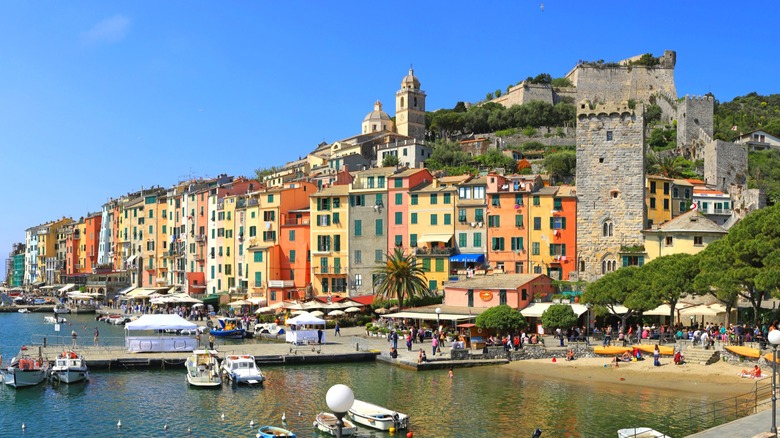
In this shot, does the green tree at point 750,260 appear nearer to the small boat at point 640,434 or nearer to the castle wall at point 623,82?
the small boat at point 640,434

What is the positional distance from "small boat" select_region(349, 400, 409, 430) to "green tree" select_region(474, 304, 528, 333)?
1984 centimetres

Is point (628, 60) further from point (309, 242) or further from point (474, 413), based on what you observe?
point (474, 413)

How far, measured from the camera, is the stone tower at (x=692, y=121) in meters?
118

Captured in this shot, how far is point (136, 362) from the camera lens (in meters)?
46.0

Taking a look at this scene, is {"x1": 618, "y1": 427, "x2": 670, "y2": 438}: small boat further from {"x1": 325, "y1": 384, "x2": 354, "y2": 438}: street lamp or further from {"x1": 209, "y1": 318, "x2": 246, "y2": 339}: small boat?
{"x1": 209, "y1": 318, "x2": 246, "y2": 339}: small boat

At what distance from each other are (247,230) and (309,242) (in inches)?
386

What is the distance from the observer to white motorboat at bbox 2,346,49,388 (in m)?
40.2

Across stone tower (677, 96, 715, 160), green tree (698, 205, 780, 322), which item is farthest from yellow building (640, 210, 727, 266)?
stone tower (677, 96, 715, 160)

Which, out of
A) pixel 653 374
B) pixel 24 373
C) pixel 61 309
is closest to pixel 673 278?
pixel 653 374

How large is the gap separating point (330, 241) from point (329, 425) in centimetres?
4662

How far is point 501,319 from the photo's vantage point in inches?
2029

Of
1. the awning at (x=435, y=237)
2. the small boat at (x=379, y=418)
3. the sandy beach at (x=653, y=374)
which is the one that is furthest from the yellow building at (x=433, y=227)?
the small boat at (x=379, y=418)

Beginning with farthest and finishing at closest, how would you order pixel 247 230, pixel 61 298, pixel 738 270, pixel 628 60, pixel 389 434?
pixel 628 60, pixel 61 298, pixel 247 230, pixel 738 270, pixel 389 434

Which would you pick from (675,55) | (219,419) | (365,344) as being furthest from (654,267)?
(675,55)
